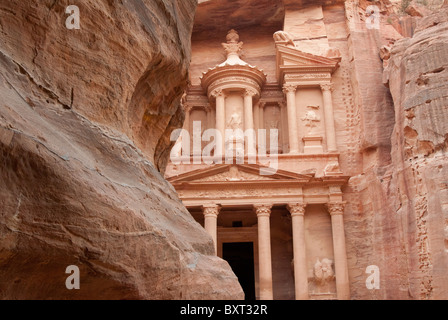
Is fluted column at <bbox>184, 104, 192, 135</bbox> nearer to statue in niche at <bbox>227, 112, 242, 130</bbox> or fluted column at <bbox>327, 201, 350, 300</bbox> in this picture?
statue in niche at <bbox>227, 112, 242, 130</bbox>

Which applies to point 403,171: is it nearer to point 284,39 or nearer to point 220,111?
point 220,111

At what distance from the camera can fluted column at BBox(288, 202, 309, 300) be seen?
16.5m

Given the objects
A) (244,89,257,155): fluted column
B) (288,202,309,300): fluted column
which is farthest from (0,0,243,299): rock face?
(244,89,257,155): fluted column

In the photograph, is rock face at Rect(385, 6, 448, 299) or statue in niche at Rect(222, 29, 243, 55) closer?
rock face at Rect(385, 6, 448, 299)

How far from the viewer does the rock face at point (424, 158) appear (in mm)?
12391

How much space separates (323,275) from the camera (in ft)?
55.6

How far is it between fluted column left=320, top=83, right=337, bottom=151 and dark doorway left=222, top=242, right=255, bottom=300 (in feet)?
18.0

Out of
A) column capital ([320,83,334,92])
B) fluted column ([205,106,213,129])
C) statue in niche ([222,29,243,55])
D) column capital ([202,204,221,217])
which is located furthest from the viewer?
statue in niche ([222,29,243,55])

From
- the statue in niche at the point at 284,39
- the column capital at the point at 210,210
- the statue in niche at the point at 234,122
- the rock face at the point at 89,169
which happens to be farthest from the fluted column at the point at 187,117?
the rock face at the point at 89,169

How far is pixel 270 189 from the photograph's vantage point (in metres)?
17.6

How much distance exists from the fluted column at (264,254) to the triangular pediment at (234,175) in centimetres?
112

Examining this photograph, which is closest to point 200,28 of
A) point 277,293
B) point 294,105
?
point 294,105

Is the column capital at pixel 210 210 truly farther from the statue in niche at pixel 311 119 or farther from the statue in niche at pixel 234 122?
the statue in niche at pixel 311 119

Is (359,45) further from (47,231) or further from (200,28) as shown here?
(47,231)
